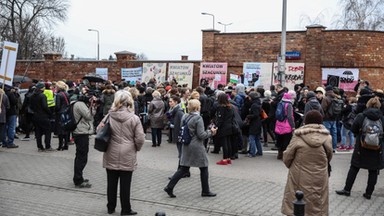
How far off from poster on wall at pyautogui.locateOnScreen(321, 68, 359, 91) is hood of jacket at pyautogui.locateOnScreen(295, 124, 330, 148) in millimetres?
15480

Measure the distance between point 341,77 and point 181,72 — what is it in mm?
7704

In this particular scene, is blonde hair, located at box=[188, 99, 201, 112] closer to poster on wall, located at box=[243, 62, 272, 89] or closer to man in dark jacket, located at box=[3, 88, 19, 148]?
man in dark jacket, located at box=[3, 88, 19, 148]

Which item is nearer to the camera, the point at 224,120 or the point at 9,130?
the point at 224,120

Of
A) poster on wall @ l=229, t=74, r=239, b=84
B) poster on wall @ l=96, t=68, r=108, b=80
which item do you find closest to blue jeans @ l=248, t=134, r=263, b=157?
poster on wall @ l=229, t=74, r=239, b=84

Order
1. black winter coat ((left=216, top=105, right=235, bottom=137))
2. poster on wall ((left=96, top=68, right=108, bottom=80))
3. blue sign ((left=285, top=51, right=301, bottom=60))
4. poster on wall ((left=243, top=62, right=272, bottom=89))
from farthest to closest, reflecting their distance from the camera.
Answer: poster on wall ((left=96, top=68, right=108, bottom=80)), poster on wall ((left=243, top=62, right=272, bottom=89)), blue sign ((left=285, top=51, right=301, bottom=60)), black winter coat ((left=216, top=105, right=235, bottom=137))

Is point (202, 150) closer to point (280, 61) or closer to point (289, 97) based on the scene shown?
point (289, 97)

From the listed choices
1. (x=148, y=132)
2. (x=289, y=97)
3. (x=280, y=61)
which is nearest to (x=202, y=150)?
(x=289, y=97)

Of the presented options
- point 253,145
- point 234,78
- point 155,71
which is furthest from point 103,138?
point 155,71

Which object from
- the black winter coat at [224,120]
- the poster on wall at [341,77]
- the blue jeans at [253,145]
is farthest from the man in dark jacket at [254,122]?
the poster on wall at [341,77]

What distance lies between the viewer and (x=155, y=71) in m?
24.8

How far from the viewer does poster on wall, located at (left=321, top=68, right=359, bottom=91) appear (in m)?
20.7

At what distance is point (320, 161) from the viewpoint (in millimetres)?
5863

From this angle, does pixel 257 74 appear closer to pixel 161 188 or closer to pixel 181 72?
pixel 181 72

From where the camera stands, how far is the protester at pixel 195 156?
799 centimetres
